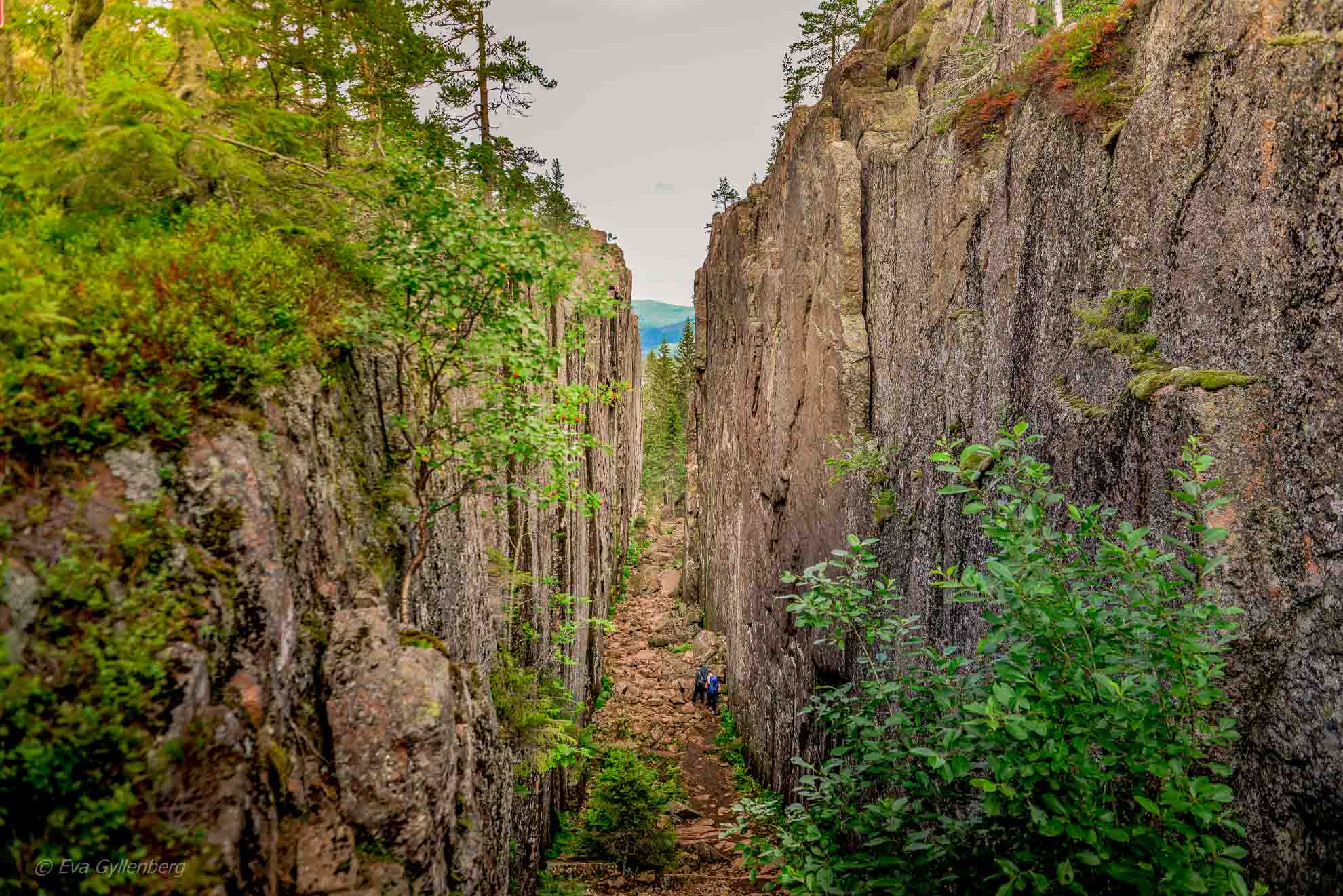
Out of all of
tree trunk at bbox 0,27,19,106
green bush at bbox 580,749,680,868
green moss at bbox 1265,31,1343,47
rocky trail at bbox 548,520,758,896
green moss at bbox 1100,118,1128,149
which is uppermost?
tree trunk at bbox 0,27,19,106

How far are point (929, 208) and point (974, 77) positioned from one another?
8.20ft

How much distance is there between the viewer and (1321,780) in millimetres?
4098

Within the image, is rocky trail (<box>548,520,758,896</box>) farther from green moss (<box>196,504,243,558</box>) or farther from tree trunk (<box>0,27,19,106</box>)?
tree trunk (<box>0,27,19,106</box>)

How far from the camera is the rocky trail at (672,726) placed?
15.1 metres

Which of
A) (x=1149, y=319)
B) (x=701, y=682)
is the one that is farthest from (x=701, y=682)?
(x=1149, y=319)

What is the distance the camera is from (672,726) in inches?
1016

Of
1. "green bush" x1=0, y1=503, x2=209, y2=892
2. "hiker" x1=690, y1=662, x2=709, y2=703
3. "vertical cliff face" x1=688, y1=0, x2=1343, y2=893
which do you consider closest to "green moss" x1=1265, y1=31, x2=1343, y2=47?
"vertical cliff face" x1=688, y1=0, x2=1343, y2=893

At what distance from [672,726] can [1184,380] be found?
2405cm

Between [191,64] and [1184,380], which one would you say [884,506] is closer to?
[1184,380]

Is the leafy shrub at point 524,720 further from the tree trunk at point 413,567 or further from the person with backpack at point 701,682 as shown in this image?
the person with backpack at point 701,682

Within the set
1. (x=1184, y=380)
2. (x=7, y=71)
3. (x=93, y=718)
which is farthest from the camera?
(x=7, y=71)

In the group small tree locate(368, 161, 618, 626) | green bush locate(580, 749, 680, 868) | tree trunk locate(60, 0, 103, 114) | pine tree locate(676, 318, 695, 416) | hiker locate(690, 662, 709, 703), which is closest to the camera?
tree trunk locate(60, 0, 103, 114)

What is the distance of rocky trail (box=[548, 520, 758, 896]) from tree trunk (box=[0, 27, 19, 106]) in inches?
496

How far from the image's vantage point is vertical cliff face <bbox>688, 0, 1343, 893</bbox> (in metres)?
4.45
